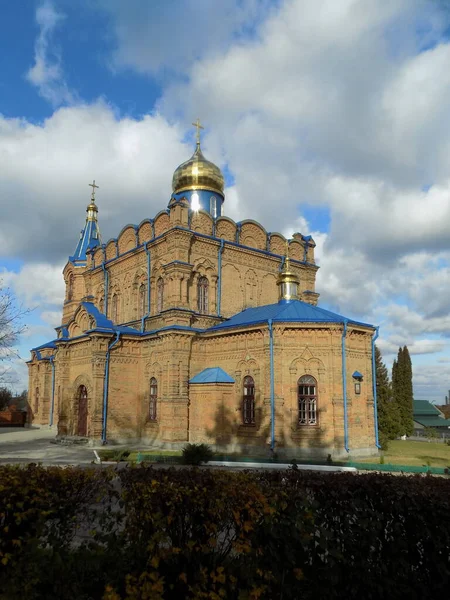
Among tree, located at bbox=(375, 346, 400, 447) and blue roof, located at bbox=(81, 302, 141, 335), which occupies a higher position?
blue roof, located at bbox=(81, 302, 141, 335)

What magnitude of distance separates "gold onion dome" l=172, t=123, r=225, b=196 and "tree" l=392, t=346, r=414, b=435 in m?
19.3

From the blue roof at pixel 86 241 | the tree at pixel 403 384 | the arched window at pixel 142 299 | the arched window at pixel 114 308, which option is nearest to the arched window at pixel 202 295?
the arched window at pixel 142 299

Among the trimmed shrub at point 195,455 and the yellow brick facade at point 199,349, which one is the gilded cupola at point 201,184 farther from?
the trimmed shrub at point 195,455

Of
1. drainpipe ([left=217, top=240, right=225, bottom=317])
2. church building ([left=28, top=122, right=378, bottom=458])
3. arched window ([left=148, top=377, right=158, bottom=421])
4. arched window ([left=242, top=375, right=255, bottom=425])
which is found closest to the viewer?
church building ([left=28, top=122, right=378, bottom=458])

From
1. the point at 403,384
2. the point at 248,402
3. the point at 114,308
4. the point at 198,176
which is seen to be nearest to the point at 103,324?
the point at 114,308

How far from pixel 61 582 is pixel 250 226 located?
20.2 m

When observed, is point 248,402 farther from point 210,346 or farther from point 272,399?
point 210,346

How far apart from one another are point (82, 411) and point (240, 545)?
724 inches

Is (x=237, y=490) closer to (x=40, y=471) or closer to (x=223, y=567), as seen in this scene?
(x=223, y=567)

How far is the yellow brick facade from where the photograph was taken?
1636 cm

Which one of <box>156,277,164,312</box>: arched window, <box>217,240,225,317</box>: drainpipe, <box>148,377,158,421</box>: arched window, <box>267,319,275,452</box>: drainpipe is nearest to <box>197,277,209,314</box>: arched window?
<box>217,240,225,317</box>: drainpipe

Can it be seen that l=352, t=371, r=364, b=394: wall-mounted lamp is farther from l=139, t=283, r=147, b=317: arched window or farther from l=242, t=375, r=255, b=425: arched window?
l=139, t=283, r=147, b=317: arched window

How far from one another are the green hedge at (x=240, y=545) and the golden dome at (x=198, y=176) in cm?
2101

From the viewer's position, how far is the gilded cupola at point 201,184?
78.7 feet
